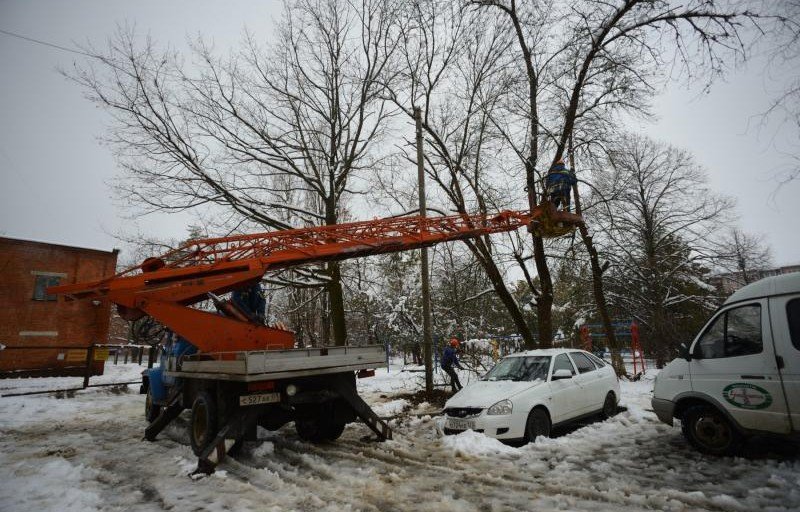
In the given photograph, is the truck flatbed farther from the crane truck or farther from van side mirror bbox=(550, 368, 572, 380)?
van side mirror bbox=(550, 368, 572, 380)

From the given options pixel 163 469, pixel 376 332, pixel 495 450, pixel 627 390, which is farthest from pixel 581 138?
pixel 376 332

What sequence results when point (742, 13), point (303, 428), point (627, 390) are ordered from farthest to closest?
point (627, 390), point (742, 13), point (303, 428)

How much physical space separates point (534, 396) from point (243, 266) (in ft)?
17.5

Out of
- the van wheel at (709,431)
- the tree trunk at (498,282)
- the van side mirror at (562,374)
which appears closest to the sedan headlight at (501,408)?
the van side mirror at (562,374)

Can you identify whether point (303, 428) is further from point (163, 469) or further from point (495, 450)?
point (495, 450)

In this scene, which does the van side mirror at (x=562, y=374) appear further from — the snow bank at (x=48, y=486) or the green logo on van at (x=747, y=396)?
the snow bank at (x=48, y=486)

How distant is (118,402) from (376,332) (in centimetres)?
2274

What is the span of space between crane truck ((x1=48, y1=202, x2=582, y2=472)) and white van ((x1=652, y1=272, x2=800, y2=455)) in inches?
116

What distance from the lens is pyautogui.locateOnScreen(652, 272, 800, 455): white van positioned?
17.0ft

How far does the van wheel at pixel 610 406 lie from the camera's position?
8516 mm

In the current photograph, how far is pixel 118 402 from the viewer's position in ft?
42.3

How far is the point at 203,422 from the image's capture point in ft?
21.5

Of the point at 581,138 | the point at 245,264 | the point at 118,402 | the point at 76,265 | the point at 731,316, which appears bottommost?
the point at 118,402

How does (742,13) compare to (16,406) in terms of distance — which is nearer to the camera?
(742,13)
